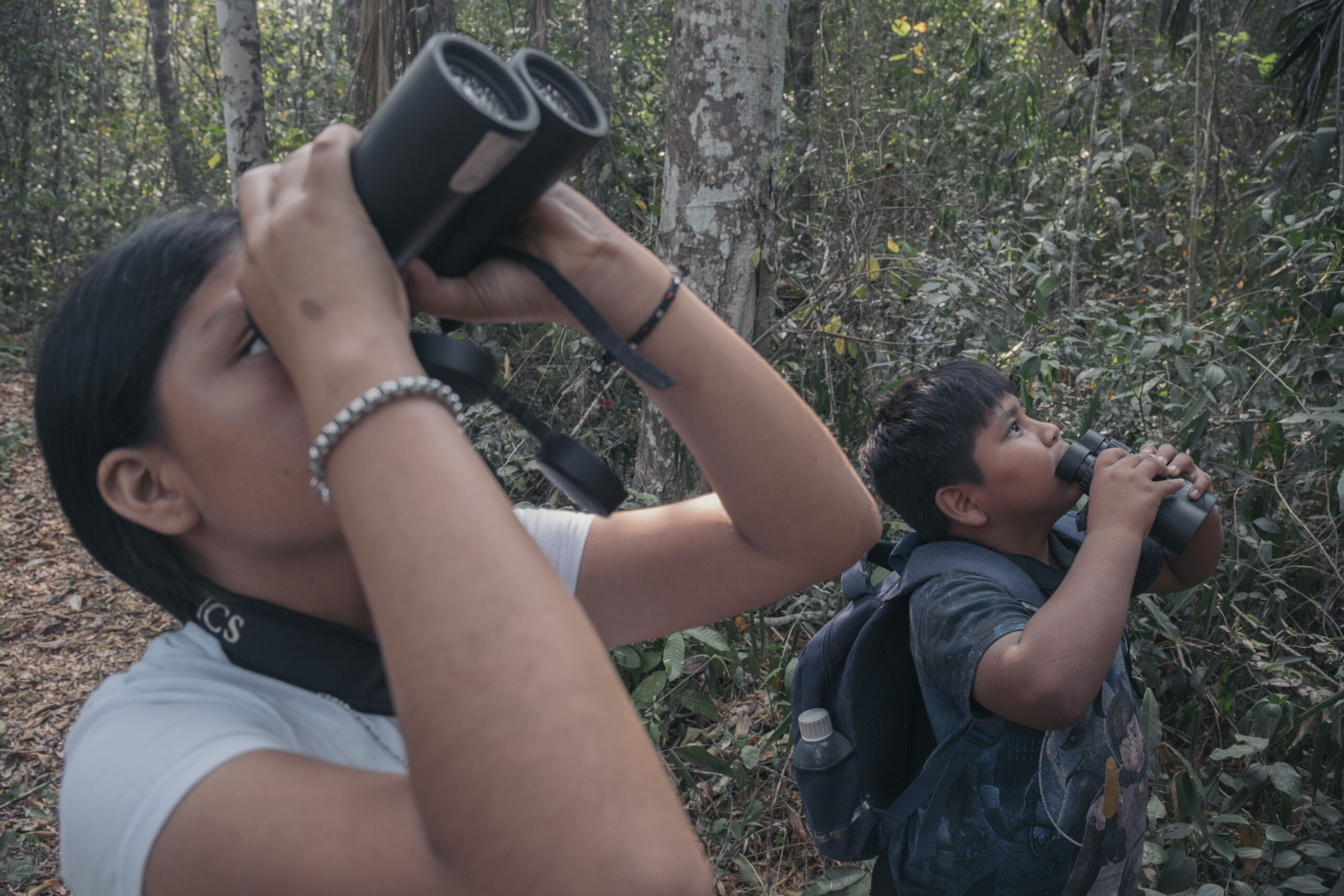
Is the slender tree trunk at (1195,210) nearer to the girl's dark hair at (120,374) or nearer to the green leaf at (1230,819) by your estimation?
the green leaf at (1230,819)

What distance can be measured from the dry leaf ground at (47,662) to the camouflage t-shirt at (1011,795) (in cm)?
87

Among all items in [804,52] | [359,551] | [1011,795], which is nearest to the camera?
[359,551]

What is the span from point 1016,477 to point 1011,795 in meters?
0.56

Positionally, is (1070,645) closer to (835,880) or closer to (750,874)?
(835,880)

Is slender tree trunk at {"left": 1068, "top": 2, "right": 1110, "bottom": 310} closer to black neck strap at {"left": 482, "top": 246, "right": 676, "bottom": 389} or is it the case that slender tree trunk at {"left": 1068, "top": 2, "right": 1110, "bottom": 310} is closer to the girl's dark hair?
black neck strap at {"left": 482, "top": 246, "right": 676, "bottom": 389}

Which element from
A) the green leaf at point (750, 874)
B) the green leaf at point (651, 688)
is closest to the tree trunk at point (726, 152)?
the green leaf at point (651, 688)

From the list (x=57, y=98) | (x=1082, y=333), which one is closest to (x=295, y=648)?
(x=1082, y=333)

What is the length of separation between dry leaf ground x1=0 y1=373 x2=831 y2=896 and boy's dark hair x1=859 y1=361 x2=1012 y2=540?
1.01 m

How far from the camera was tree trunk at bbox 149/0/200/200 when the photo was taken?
9.14 m

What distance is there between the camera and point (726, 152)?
3.01 meters

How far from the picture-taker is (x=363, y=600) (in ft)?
3.31

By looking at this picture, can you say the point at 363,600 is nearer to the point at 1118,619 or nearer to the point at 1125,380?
the point at 1118,619

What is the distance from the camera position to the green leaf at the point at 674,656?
2.37 metres

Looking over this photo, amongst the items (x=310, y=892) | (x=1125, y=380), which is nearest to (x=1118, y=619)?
(x=310, y=892)
